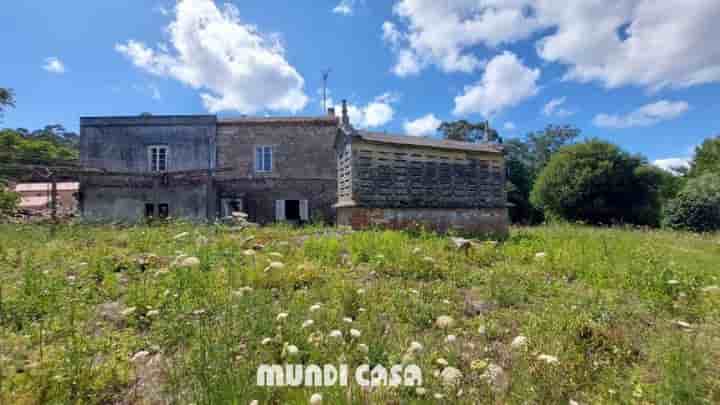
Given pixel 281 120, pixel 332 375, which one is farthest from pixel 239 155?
pixel 332 375

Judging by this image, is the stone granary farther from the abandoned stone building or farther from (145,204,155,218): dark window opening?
(145,204,155,218): dark window opening

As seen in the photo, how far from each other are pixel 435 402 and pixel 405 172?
8.74 m

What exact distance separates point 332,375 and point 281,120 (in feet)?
60.8

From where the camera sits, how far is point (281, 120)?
62.7 ft

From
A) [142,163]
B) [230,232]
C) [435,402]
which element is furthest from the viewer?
[142,163]

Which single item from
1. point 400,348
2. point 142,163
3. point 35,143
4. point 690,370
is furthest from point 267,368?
point 35,143

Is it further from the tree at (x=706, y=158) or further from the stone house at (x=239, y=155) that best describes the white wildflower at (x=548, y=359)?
the tree at (x=706, y=158)

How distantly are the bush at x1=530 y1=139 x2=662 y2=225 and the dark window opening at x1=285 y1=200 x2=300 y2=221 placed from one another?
18253mm

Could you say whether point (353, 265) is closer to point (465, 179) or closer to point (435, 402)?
point (435, 402)

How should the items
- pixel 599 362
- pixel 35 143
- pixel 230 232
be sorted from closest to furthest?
pixel 599 362
pixel 230 232
pixel 35 143

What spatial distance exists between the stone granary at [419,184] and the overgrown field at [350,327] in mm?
4302

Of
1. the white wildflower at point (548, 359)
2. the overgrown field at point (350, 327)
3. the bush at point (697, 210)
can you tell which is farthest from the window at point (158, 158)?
the bush at point (697, 210)

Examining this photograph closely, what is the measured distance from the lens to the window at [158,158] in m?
18.6

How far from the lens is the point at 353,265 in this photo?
545 centimetres
